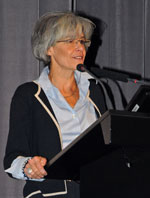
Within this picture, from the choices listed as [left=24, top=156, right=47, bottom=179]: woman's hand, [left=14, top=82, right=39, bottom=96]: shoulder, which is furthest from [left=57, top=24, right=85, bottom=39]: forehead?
[left=24, top=156, right=47, bottom=179]: woman's hand

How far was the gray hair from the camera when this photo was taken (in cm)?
189

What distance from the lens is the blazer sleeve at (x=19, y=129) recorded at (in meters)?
1.57

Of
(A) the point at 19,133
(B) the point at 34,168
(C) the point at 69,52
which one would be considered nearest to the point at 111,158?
(B) the point at 34,168

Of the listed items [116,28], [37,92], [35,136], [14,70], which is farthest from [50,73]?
[116,28]

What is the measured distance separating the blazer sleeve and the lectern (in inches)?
14.5

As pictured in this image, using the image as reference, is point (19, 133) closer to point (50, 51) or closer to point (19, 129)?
point (19, 129)

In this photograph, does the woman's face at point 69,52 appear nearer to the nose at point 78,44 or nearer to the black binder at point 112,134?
the nose at point 78,44

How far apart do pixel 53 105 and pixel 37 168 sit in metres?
0.59

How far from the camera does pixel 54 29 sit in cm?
190

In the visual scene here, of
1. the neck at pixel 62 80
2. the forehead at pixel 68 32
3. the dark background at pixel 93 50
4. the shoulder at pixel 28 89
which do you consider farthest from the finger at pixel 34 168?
the dark background at pixel 93 50

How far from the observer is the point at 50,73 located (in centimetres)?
195

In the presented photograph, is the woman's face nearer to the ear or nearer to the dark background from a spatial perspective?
the ear

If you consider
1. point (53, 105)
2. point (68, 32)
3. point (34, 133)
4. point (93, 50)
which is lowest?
point (34, 133)

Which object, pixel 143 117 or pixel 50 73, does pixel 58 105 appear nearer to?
pixel 50 73
